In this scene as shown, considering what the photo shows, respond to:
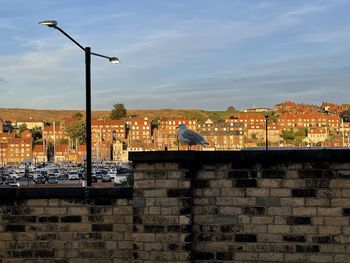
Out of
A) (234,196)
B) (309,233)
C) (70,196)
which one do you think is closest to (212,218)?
(234,196)

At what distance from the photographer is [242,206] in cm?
839

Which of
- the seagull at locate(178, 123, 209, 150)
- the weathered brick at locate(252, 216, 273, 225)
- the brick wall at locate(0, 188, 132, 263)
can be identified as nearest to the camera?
the weathered brick at locate(252, 216, 273, 225)

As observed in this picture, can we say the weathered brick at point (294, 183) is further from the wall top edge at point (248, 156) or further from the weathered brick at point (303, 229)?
the weathered brick at point (303, 229)

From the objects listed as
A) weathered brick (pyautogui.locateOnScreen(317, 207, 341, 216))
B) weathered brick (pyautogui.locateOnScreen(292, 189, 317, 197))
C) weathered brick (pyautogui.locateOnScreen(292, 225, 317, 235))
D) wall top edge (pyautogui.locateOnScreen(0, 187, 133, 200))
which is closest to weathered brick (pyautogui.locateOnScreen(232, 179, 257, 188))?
weathered brick (pyautogui.locateOnScreen(292, 189, 317, 197))

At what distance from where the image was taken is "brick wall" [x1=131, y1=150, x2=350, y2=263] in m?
8.16

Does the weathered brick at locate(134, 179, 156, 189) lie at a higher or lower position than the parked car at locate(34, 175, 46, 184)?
higher

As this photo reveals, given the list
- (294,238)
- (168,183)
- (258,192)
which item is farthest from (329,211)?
(168,183)

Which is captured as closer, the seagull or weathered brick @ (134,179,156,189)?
weathered brick @ (134,179,156,189)

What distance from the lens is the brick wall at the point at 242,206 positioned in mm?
8156

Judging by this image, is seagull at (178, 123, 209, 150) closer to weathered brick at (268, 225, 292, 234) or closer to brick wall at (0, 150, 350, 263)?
brick wall at (0, 150, 350, 263)

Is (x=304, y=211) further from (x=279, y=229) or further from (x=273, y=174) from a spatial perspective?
(x=273, y=174)

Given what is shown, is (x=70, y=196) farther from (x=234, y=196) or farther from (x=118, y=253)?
(x=234, y=196)

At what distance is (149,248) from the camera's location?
27.9ft

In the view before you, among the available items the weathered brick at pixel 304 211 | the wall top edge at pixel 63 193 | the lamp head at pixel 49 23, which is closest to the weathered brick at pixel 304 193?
the weathered brick at pixel 304 211
